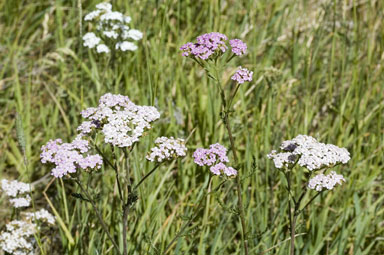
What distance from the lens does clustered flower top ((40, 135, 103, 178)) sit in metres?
2.15

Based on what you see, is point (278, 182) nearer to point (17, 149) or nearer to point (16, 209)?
point (16, 209)

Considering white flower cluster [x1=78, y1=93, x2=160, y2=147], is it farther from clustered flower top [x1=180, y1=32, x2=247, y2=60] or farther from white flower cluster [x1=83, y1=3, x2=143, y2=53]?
white flower cluster [x1=83, y1=3, x2=143, y2=53]

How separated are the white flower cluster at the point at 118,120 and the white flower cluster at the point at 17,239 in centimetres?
97

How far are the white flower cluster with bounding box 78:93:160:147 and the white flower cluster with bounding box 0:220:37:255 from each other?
3.20 ft

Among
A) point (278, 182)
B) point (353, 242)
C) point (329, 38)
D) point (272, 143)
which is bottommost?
point (353, 242)

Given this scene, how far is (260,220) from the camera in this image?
3047 mm

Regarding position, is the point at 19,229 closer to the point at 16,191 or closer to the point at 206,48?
the point at 16,191

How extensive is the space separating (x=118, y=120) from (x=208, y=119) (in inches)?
59.7

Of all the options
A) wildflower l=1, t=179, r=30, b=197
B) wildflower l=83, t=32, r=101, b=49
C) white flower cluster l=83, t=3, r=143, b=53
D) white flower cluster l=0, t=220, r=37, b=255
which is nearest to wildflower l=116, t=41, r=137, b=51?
white flower cluster l=83, t=3, r=143, b=53

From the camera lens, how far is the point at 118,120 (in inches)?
88.1

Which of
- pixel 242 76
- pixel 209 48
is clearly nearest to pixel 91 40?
pixel 209 48

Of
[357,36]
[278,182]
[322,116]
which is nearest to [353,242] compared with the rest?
[278,182]

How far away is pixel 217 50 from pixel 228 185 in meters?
1.29

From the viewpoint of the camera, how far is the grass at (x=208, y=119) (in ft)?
10.0
